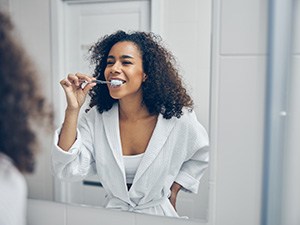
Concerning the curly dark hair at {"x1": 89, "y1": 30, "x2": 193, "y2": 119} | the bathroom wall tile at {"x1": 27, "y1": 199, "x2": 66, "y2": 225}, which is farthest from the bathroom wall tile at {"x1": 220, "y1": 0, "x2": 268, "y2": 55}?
the bathroom wall tile at {"x1": 27, "y1": 199, "x2": 66, "y2": 225}

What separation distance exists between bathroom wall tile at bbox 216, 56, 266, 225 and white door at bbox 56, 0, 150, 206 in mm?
235

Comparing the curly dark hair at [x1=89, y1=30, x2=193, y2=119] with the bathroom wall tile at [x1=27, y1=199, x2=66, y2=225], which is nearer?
the curly dark hair at [x1=89, y1=30, x2=193, y2=119]

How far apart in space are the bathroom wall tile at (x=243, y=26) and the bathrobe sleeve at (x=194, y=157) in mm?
178

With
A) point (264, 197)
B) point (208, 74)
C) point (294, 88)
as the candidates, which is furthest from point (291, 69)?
point (264, 197)

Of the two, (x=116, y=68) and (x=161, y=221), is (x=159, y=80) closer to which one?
(x=116, y=68)

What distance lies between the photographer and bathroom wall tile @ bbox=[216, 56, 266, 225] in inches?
32.8

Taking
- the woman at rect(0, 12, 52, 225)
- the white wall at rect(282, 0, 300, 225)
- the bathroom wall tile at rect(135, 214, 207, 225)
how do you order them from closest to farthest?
the woman at rect(0, 12, 52, 225) → the white wall at rect(282, 0, 300, 225) → the bathroom wall tile at rect(135, 214, 207, 225)

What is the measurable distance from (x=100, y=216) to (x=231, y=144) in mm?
381

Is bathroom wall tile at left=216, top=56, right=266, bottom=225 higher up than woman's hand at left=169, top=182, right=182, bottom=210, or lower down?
higher up

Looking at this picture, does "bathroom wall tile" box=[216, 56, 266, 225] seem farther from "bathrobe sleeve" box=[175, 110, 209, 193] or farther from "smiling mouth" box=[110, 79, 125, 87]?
"smiling mouth" box=[110, 79, 125, 87]

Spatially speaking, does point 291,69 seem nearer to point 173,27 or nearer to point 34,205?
point 173,27

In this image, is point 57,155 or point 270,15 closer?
point 270,15

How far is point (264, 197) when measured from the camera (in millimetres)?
818

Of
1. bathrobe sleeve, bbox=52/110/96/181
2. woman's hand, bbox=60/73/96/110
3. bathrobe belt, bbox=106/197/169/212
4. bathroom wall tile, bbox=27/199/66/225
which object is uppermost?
woman's hand, bbox=60/73/96/110
